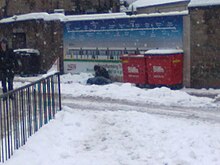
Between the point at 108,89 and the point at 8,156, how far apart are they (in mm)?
7901

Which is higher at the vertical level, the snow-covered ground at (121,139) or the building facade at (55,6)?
the building facade at (55,6)

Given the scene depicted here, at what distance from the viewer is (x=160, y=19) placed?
17.5 metres

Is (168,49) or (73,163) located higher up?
(168,49)

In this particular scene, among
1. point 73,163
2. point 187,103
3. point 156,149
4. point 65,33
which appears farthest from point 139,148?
point 65,33

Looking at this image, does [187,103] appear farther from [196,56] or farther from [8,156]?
[8,156]

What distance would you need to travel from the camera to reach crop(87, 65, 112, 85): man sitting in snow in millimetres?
18031

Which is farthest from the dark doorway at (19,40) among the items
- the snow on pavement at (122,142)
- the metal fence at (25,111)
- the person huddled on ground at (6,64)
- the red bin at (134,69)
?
the snow on pavement at (122,142)

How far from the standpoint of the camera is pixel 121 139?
9.34m

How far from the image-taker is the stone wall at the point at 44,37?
2181 centimetres

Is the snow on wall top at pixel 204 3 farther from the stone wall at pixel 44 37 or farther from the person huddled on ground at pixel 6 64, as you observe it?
the stone wall at pixel 44 37

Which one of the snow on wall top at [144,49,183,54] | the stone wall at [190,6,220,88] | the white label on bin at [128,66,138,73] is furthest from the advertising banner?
the white label on bin at [128,66,138,73]

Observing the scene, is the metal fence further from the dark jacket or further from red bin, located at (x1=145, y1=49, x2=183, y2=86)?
red bin, located at (x1=145, y1=49, x2=183, y2=86)

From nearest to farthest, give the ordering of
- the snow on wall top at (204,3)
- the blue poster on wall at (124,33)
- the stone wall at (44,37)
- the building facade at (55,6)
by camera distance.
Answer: the snow on wall top at (204,3) → the blue poster on wall at (124,33) → the stone wall at (44,37) → the building facade at (55,6)

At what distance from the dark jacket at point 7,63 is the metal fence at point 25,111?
10.9 feet
